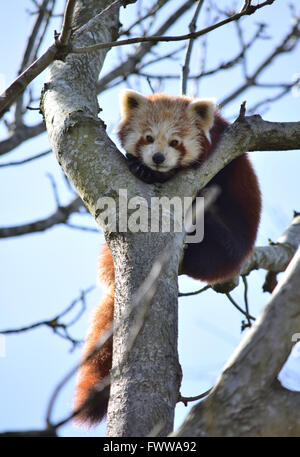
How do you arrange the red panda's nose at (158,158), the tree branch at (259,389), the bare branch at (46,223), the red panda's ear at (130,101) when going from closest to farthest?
1. the tree branch at (259,389)
2. the red panda's nose at (158,158)
3. the red panda's ear at (130,101)
4. the bare branch at (46,223)

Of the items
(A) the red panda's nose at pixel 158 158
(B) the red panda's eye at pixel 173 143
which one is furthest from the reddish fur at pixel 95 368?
(B) the red panda's eye at pixel 173 143

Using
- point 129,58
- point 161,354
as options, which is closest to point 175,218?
point 161,354

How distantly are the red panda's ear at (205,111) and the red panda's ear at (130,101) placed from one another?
20.1 inches

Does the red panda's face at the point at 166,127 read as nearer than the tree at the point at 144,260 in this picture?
No

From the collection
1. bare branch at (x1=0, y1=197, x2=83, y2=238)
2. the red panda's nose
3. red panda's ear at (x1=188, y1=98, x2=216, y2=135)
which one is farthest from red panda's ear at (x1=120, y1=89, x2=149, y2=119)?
bare branch at (x1=0, y1=197, x2=83, y2=238)

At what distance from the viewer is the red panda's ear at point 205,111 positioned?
4527 millimetres

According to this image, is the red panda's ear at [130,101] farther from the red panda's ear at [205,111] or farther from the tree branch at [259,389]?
the tree branch at [259,389]

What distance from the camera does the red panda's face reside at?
4309 millimetres

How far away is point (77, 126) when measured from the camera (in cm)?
A: 294

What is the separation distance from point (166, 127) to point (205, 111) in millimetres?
362

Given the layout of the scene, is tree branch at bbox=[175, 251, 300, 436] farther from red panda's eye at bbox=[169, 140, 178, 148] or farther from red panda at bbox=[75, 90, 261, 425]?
red panda's eye at bbox=[169, 140, 178, 148]

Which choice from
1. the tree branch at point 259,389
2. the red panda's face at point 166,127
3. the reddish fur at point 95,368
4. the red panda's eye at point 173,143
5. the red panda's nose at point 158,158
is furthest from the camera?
the red panda's eye at point 173,143
